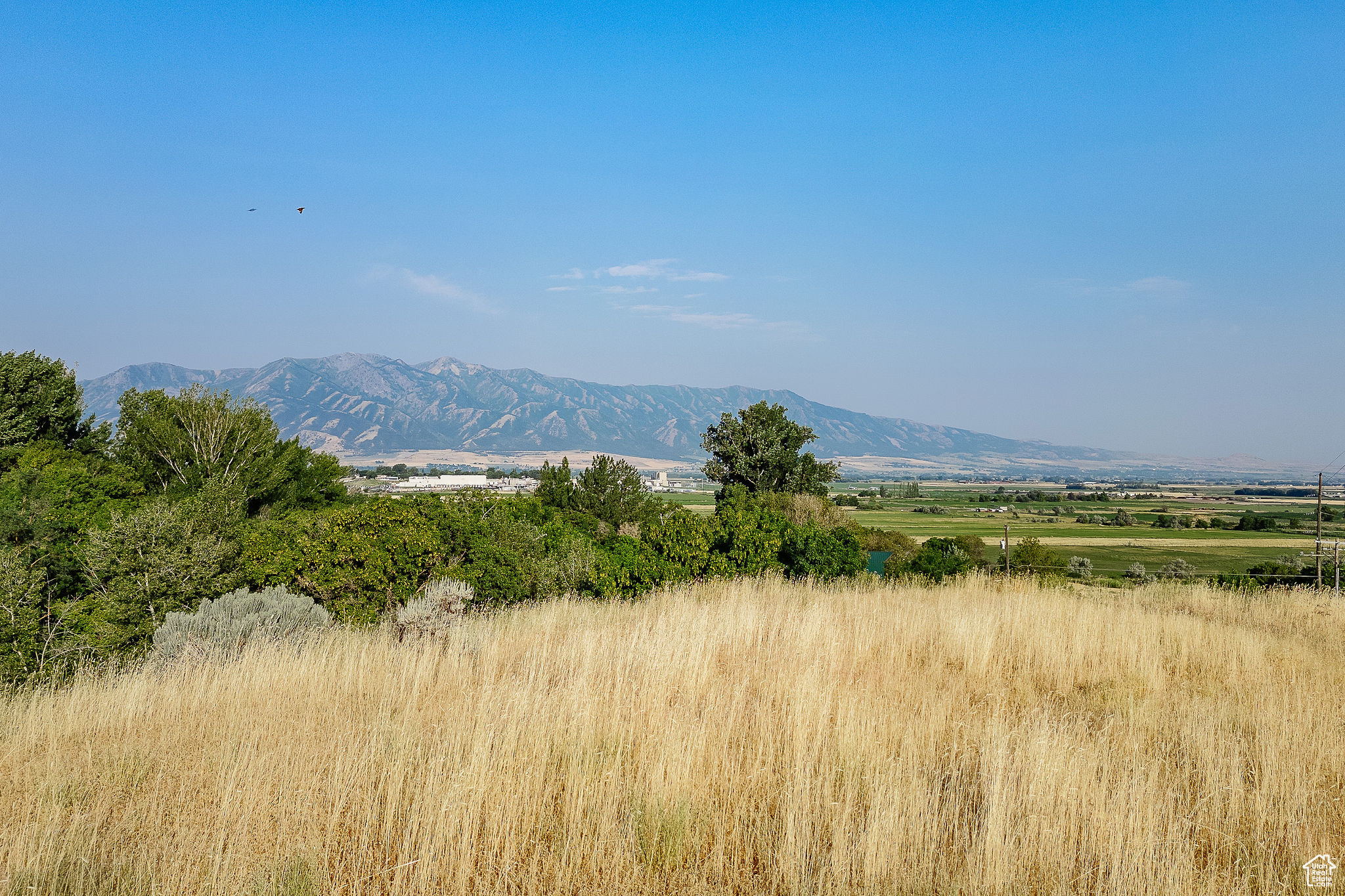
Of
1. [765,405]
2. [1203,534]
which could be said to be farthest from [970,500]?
[765,405]

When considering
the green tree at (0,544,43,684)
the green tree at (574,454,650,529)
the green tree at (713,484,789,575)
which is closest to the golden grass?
the green tree at (713,484,789,575)

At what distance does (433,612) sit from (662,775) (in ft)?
22.3

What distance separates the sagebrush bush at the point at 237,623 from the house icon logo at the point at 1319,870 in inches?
406

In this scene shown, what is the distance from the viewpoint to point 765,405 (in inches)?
1658

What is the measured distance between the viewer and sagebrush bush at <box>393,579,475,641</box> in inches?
388

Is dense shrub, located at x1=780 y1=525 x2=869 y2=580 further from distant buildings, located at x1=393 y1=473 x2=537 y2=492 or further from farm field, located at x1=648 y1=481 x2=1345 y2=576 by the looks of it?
distant buildings, located at x1=393 y1=473 x2=537 y2=492

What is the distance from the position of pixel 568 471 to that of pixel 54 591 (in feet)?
67.5

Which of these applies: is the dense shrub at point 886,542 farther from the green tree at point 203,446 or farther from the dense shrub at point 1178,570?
the green tree at point 203,446

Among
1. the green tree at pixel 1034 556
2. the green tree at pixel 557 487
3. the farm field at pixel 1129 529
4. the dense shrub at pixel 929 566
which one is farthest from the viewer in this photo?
the farm field at pixel 1129 529

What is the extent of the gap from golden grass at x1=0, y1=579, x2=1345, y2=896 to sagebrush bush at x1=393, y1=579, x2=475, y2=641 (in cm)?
149

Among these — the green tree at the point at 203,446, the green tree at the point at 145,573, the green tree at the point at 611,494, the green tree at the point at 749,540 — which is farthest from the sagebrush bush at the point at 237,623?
the green tree at the point at 203,446

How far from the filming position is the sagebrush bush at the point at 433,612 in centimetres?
985

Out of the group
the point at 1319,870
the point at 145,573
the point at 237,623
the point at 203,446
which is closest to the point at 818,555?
the point at 237,623

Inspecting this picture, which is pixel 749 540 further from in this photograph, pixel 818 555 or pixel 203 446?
pixel 203 446
